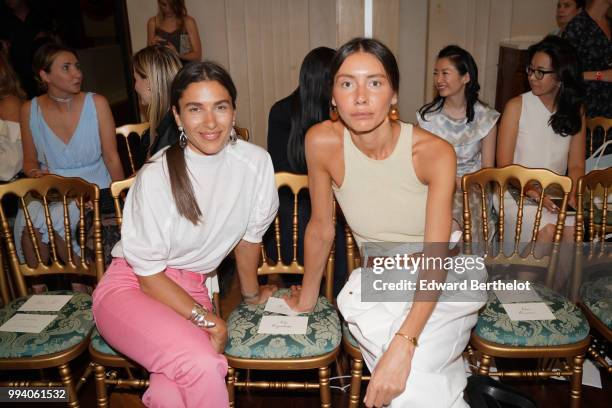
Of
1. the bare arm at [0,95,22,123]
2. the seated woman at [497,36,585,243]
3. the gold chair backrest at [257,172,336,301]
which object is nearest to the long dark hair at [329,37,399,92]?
the gold chair backrest at [257,172,336,301]

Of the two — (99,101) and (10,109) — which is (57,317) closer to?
(99,101)

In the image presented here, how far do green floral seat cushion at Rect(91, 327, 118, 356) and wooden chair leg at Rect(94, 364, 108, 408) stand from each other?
86 millimetres

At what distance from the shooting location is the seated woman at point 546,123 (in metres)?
2.67

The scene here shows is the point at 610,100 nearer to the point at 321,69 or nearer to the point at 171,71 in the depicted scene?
the point at 321,69

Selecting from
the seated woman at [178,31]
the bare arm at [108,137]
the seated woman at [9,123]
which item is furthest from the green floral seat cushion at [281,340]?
the seated woman at [178,31]

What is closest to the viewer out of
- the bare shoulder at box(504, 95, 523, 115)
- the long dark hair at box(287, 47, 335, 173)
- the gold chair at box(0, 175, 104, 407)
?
the gold chair at box(0, 175, 104, 407)

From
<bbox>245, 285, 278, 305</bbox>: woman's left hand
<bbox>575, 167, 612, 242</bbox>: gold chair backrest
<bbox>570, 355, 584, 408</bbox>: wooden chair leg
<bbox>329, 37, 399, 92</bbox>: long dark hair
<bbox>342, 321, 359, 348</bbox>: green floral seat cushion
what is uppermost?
<bbox>329, 37, 399, 92</bbox>: long dark hair

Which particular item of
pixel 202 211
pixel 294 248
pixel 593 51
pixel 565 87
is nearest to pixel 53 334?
pixel 202 211

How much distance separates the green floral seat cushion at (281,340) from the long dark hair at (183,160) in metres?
0.43

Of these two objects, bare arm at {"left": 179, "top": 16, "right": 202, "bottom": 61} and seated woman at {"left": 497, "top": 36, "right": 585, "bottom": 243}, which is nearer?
seated woman at {"left": 497, "top": 36, "right": 585, "bottom": 243}

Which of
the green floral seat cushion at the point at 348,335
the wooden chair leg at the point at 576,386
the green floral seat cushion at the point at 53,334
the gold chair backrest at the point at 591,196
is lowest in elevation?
the wooden chair leg at the point at 576,386

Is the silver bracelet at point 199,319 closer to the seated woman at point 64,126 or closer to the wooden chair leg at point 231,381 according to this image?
the wooden chair leg at point 231,381

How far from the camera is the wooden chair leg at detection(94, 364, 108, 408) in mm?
1951

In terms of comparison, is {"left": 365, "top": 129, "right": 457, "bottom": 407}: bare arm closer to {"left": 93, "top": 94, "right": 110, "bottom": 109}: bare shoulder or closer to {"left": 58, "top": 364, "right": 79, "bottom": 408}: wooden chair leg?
{"left": 58, "top": 364, "right": 79, "bottom": 408}: wooden chair leg
